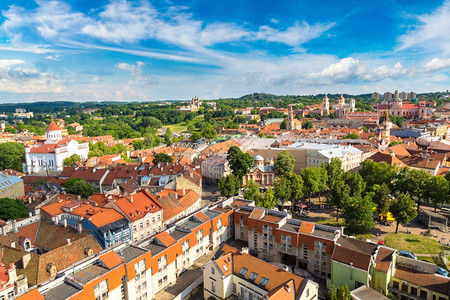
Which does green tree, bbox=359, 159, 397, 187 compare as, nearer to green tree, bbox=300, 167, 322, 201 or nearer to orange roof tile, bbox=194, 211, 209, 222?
green tree, bbox=300, 167, 322, 201

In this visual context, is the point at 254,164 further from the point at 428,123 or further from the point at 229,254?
the point at 428,123

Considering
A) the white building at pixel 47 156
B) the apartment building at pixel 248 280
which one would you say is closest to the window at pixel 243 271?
the apartment building at pixel 248 280

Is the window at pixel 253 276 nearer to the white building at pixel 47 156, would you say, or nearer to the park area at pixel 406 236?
the park area at pixel 406 236

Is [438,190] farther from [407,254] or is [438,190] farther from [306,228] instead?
[306,228]

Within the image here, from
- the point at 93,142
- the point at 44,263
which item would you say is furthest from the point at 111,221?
the point at 93,142

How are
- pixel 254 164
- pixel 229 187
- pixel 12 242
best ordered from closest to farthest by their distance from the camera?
pixel 12 242, pixel 229 187, pixel 254 164

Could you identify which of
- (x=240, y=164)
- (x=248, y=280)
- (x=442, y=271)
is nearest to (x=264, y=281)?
(x=248, y=280)
